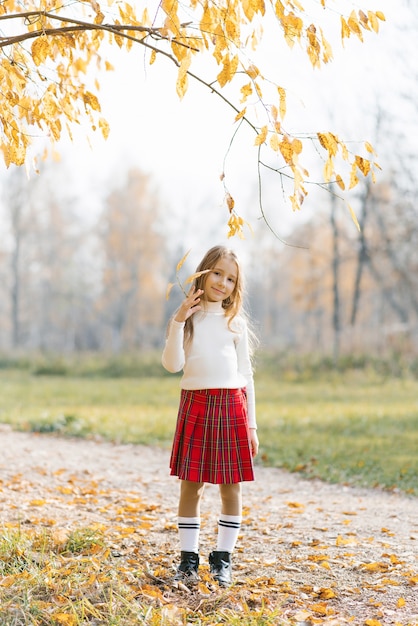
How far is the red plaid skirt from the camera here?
329 centimetres

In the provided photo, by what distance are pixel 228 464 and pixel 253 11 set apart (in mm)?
1956

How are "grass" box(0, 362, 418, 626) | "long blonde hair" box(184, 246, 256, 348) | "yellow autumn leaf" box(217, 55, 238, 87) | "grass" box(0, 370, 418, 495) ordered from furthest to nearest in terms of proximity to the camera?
1. "grass" box(0, 370, 418, 495)
2. "long blonde hair" box(184, 246, 256, 348)
3. "grass" box(0, 362, 418, 626)
4. "yellow autumn leaf" box(217, 55, 238, 87)

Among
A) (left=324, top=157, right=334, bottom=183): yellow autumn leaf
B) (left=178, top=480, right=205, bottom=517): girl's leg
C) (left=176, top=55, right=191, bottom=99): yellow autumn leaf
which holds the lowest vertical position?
(left=178, top=480, right=205, bottom=517): girl's leg

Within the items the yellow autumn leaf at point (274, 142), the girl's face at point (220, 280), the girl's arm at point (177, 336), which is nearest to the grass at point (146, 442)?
the girl's arm at point (177, 336)

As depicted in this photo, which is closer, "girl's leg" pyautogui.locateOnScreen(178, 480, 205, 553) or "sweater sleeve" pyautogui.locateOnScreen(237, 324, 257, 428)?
"girl's leg" pyautogui.locateOnScreen(178, 480, 205, 553)

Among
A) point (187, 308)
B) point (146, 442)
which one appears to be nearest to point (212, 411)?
point (187, 308)

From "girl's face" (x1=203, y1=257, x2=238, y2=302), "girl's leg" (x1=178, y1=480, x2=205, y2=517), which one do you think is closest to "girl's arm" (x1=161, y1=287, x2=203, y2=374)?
"girl's face" (x1=203, y1=257, x2=238, y2=302)

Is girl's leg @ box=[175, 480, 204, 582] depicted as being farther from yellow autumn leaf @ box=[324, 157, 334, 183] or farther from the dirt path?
yellow autumn leaf @ box=[324, 157, 334, 183]

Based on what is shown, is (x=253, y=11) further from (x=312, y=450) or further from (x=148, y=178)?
(x=148, y=178)

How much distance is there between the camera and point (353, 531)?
455 cm

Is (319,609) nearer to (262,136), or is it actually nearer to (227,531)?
(227,531)

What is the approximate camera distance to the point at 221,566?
3334mm

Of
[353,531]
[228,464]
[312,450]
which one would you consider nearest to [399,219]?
[312,450]

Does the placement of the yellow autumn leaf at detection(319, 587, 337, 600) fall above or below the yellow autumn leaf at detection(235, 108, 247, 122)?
below
